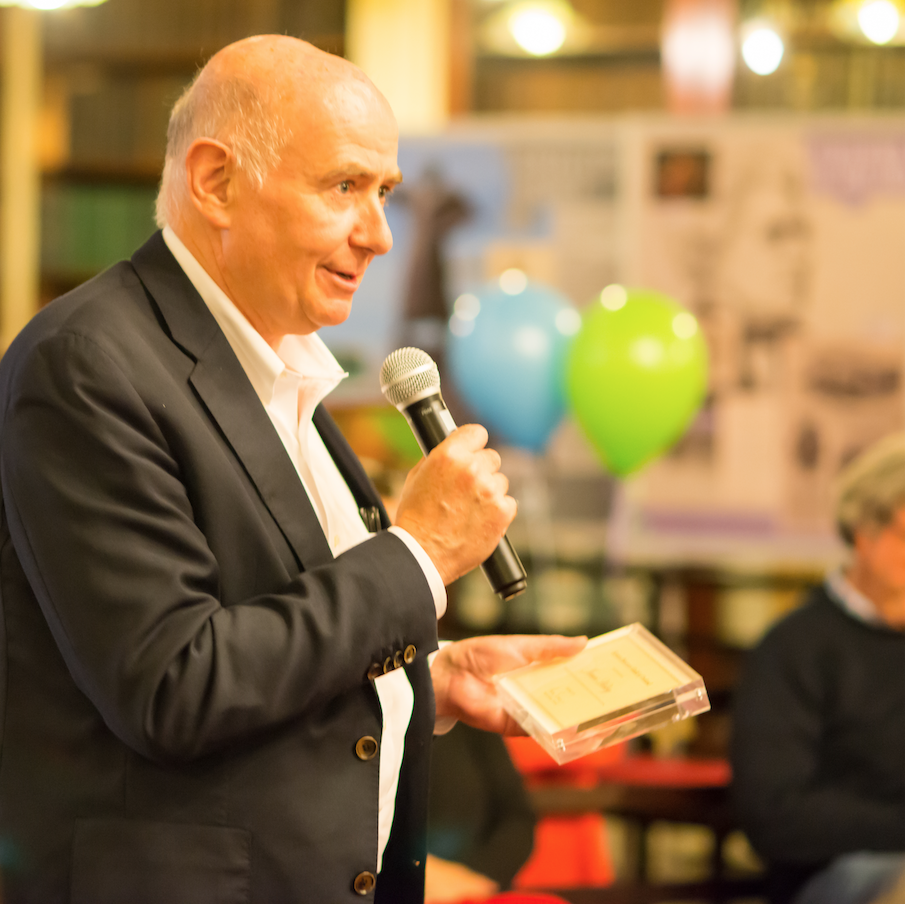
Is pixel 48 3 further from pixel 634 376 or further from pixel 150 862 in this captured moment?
pixel 150 862

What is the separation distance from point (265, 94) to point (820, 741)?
1.81 m

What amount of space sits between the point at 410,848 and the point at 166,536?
49 centimetres

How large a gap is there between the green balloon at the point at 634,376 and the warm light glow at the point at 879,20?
201cm

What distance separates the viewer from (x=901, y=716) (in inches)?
87.3

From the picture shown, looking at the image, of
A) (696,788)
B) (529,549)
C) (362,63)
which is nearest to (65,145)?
(362,63)

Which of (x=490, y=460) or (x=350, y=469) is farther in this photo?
(x=350, y=469)

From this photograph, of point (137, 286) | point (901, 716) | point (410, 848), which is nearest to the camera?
point (137, 286)

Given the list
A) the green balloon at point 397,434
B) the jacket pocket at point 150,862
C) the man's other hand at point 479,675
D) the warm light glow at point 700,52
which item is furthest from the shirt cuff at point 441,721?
the warm light glow at point 700,52

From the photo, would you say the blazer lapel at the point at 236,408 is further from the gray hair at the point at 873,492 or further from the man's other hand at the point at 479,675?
the gray hair at the point at 873,492

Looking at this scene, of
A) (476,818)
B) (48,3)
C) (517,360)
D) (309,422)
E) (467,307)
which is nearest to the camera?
(309,422)

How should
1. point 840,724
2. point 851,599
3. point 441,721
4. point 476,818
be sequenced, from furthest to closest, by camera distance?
point 851,599 → point 840,724 → point 476,818 → point 441,721

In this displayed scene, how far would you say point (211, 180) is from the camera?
1.07m

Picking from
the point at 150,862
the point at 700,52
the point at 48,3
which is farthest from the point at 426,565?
the point at 700,52

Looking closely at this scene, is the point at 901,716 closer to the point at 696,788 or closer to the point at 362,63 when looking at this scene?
the point at 696,788
